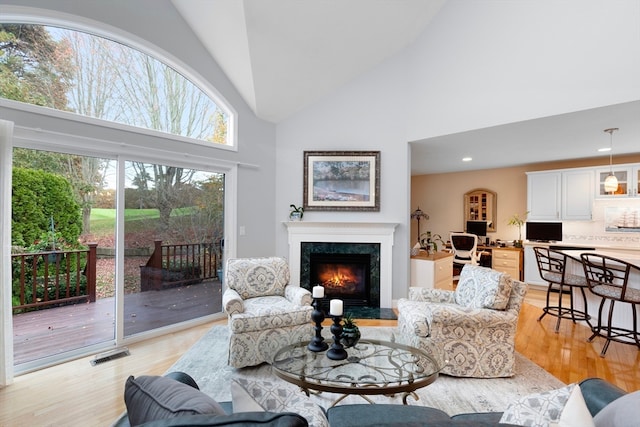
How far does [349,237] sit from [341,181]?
0.83 m

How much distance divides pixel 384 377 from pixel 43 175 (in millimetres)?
3258

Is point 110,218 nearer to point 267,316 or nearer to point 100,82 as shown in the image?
point 100,82

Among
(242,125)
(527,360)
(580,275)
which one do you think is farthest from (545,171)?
(242,125)

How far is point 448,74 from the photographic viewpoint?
3994 mm

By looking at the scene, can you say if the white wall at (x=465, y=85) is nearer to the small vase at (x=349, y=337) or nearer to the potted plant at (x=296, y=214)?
the potted plant at (x=296, y=214)

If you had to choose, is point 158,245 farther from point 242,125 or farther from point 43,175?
point 242,125

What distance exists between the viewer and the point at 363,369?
1.96 meters

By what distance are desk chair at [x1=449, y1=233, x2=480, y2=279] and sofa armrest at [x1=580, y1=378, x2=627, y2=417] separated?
5.35 meters

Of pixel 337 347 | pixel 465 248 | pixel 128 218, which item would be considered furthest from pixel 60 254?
pixel 465 248

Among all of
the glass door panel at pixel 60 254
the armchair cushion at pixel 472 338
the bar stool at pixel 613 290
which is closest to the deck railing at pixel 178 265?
the glass door panel at pixel 60 254

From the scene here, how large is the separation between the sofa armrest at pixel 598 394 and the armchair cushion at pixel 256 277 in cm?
265

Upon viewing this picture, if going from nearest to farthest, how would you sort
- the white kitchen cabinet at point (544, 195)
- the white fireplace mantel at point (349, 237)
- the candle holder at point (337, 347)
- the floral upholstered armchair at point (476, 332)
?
1. the candle holder at point (337, 347)
2. the floral upholstered armchair at point (476, 332)
3. the white fireplace mantel at point (349, 237)
4. the white kitchen cabinet at point (544, 195)

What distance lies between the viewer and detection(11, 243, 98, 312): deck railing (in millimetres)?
2689

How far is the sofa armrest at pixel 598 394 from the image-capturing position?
3.90 feet
